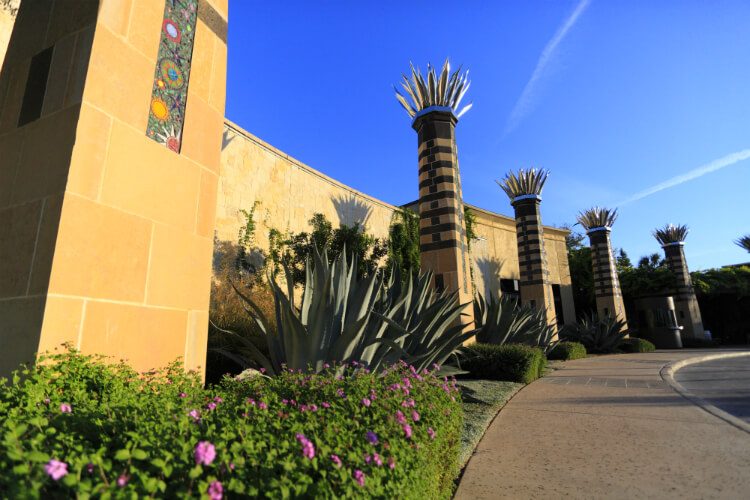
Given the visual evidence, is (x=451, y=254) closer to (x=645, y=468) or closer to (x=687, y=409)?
(x=687, y=409)


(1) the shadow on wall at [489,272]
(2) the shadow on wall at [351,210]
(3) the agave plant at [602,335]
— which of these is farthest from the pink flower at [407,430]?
(1) the shadow on wall at [489,272]

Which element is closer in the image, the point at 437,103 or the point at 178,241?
the point at 178,241

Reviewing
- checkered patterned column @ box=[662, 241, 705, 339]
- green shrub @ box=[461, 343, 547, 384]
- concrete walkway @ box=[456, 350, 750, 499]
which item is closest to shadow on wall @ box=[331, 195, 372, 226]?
green shrub @ box=[461, 343, 547, 384]

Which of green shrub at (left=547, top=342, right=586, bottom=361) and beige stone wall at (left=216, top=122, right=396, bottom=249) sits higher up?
beige stone wall at (left=216, top=122, right=396, bottom=249)

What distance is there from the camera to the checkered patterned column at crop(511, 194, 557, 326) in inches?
597

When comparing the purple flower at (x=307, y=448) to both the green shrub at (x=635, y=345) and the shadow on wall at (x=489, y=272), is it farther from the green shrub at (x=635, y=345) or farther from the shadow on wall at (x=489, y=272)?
the shadow on wall at (x=489, y=272)

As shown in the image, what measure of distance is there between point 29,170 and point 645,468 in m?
3.88

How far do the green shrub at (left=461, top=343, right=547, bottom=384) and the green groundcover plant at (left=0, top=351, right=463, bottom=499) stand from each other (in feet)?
12.3

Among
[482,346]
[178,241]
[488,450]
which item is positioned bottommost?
[488,450]

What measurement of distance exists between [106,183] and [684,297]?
26.4 metres

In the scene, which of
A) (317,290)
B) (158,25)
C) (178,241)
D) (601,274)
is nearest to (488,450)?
(317,290)

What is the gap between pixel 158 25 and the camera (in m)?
2.79

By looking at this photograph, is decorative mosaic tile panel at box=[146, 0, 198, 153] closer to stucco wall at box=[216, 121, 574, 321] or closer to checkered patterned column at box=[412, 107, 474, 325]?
stucco wall at box=[216, 121, 574, 321]

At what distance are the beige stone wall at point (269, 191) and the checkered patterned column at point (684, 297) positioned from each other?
19310 millimetres
